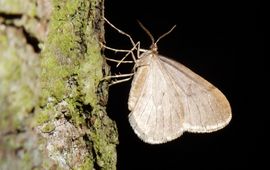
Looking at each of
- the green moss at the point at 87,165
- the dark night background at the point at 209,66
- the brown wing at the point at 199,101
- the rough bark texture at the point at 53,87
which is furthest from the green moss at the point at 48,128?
the dark night background at the point at 209,66

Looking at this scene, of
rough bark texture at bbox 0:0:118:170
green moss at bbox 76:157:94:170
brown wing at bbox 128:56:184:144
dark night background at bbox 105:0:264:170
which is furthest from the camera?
dark night background at bbox 105:0:264:170

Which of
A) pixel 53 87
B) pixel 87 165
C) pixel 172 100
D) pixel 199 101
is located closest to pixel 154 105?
pixel 172 100

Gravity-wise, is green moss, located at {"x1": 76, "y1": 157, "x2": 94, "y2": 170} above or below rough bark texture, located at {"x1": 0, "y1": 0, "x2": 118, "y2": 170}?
below

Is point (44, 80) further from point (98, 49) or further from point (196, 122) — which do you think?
point (196, 122)

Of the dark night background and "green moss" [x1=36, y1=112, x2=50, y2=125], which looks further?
the dark night background

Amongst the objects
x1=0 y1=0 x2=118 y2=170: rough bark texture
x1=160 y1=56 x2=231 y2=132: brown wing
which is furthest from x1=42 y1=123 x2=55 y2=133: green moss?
x1=160 y1=56 x2=231 y2=132: brown wing

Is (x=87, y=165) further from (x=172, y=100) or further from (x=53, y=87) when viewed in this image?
(x=172, y=100)

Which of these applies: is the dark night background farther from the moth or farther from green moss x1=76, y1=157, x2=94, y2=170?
green moss x1=76, y1=157, x2=94, y2=170
